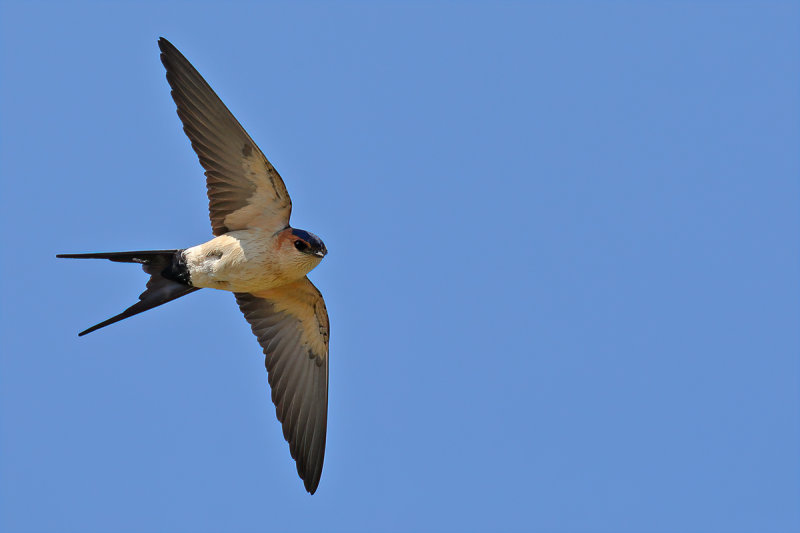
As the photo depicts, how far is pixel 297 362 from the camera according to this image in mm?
7383

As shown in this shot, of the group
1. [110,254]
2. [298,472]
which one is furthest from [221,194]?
[298,472]

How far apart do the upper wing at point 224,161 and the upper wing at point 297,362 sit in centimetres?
69

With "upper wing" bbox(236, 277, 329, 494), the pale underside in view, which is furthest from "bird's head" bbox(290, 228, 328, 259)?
"upper wing" bbox(236, 277, 329, 494)

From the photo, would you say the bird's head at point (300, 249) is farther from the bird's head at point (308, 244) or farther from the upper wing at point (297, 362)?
the upper wing at point (297, 362)

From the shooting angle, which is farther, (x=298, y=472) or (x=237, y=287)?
(x=298, y=472)

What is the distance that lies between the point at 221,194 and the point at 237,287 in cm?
59

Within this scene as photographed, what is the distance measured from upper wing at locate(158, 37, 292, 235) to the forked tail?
325 mm

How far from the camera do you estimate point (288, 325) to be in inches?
289

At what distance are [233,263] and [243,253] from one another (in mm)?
88

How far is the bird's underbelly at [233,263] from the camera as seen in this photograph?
6555 mm

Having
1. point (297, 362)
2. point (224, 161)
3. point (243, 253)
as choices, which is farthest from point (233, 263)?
point (297, 362)

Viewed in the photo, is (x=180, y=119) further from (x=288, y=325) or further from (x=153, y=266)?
(x=288, y=325)

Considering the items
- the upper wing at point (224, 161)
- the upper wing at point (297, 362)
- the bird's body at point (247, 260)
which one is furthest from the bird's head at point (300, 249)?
the upper wing at point (297, 362)

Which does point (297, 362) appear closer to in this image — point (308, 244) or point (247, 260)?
point (247, 260)
